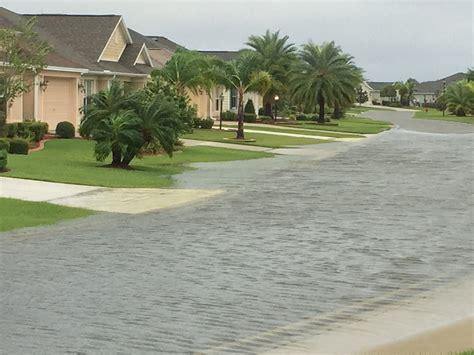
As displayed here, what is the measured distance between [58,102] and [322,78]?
35.9m

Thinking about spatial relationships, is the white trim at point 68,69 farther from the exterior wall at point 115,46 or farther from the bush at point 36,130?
the exterior wall at point 115,46

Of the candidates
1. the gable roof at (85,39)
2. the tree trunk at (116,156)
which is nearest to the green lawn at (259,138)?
the gable roof at (85,39)

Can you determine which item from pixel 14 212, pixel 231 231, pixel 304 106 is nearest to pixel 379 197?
pixel 231 231

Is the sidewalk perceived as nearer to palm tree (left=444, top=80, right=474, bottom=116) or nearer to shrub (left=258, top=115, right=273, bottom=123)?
shrub (left=258, top=115, right=273, bottom=123)

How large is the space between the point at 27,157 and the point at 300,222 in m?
14.4

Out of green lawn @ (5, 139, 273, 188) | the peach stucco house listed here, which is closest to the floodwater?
green lawn @ (5, 139, 273, 188)

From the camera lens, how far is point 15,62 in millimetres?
31688

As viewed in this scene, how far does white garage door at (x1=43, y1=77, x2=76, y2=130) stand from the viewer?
3997 cm

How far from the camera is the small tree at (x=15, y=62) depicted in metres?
31.9

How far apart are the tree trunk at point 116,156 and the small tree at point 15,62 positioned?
6176 mm

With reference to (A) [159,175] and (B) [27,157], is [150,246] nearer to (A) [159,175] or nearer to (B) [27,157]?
(A) [159,175]

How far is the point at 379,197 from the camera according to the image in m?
21.4

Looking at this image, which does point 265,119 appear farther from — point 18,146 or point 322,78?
point 18,146

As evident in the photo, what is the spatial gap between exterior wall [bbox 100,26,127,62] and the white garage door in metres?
5.71
